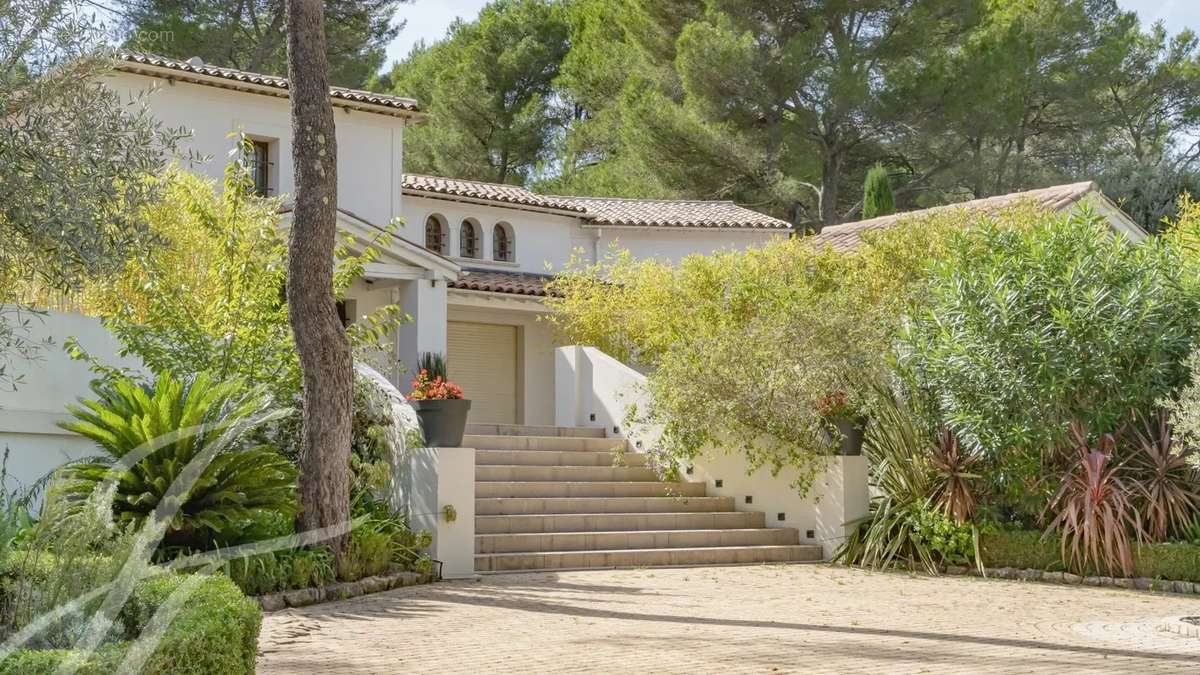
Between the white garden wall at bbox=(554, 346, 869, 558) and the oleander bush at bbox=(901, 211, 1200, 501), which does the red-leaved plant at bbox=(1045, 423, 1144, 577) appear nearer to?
the oleander bush at bbox=(901, 211, 1200, 501)

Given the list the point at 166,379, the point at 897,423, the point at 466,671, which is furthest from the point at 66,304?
the point at 897,423

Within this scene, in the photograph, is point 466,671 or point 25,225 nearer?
point 25,225

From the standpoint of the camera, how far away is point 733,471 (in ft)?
57.4

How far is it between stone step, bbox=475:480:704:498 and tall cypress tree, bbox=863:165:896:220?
50.6 feet

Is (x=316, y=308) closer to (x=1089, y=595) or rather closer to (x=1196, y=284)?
(x=1089, y=595)

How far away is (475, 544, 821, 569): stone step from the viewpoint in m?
14.8

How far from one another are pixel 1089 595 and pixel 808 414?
3.99 metres

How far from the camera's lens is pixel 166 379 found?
11555mm

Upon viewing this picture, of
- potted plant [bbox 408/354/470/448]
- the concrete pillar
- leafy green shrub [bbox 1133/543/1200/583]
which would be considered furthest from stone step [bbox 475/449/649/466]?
leafy green shrub [bbox 1133/543/1200/583]

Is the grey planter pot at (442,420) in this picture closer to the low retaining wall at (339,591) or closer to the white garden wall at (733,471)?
the low retaining wall at (339,591)

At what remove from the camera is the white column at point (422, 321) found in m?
21.9

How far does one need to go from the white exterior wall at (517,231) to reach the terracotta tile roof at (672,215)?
0.72 metres

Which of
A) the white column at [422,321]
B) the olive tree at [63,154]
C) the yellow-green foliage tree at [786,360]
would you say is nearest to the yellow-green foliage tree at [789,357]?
the yellow-green foliage tree at [786,360]

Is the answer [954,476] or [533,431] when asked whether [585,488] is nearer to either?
[533,431]
